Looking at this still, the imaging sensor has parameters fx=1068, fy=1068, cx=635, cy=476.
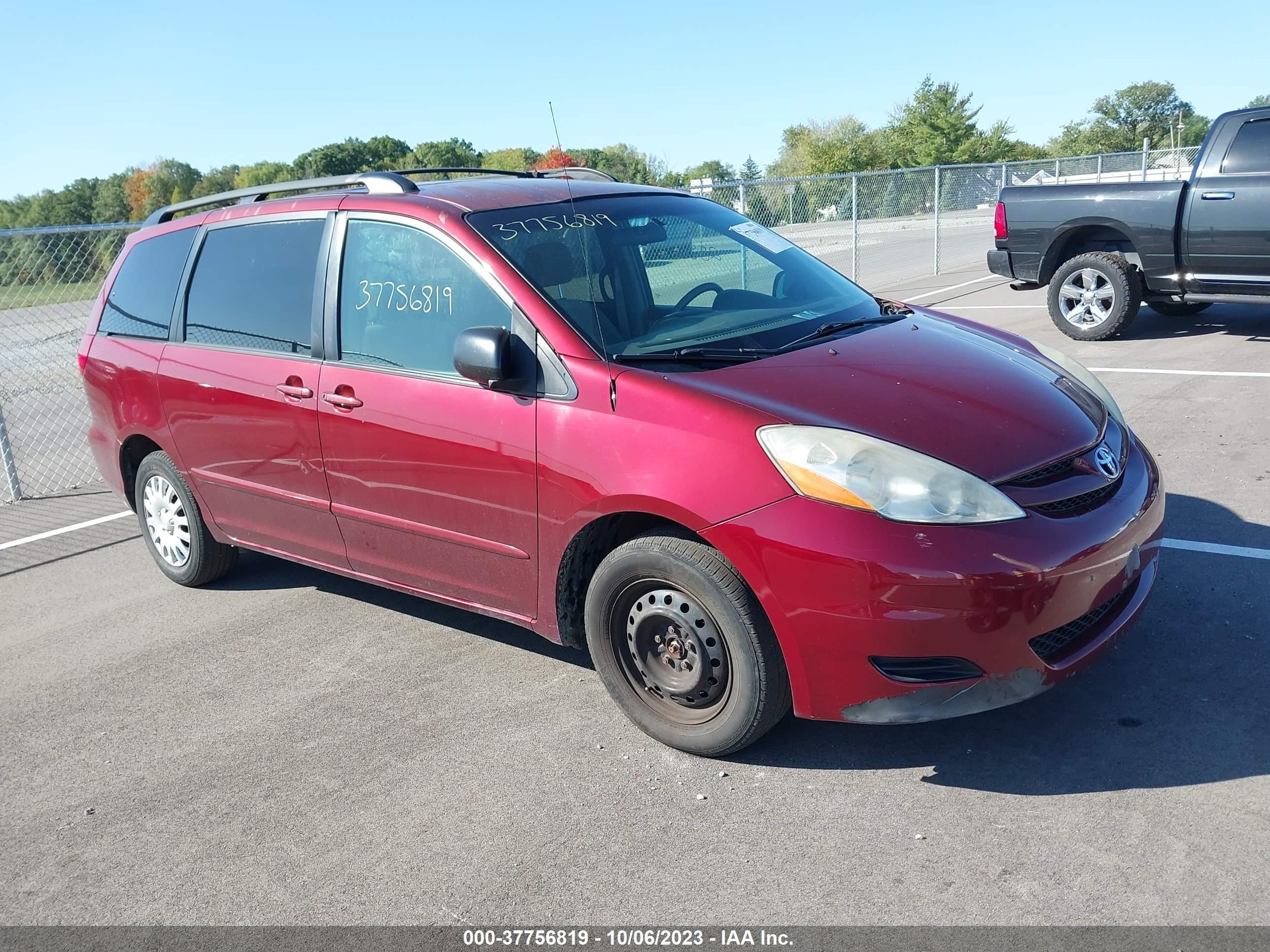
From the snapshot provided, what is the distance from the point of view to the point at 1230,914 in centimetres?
252

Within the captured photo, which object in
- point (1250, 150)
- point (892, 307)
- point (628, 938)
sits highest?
point (1250, 150)

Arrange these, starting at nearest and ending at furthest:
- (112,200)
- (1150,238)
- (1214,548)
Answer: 1. (1214,548)
2. (1150,238)
3. (112,200)

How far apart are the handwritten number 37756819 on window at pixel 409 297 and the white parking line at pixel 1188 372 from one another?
262 inches

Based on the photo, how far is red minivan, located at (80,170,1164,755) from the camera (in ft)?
9.94

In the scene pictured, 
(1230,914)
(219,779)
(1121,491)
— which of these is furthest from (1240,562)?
(219,779)

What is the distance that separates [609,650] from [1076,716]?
154cm

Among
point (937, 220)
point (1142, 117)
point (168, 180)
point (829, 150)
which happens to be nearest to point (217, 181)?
point (168, 180)

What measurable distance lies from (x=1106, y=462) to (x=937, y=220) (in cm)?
1505

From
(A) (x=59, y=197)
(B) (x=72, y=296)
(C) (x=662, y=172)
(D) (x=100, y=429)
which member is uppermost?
(A) (x=59, y=197)

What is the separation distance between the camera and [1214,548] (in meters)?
4.77

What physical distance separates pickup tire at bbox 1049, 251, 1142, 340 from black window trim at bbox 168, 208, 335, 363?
26.8ft

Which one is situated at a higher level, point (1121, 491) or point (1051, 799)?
point (1121, 491)

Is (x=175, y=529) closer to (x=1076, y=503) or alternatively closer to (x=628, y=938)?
(x=628, y=938)

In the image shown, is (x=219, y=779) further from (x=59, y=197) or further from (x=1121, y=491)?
(x=59, y=197)
